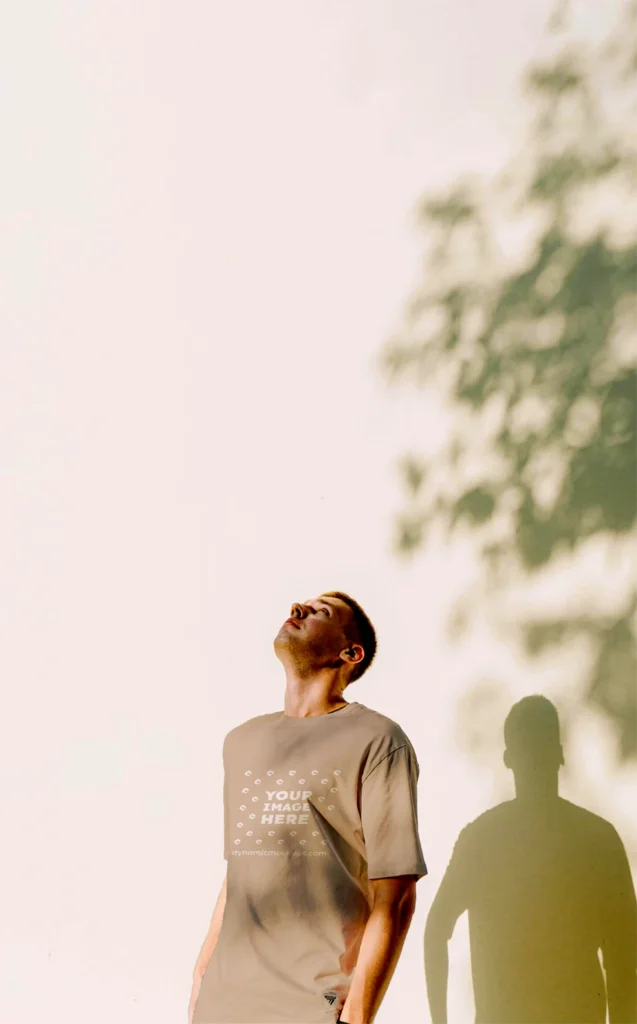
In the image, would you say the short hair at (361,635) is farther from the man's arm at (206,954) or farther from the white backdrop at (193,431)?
the man's arm at (206,954)

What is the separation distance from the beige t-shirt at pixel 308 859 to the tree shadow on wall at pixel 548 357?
0.81 meters

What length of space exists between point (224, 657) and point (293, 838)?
3.97 feet

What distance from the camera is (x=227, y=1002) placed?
7.52ft

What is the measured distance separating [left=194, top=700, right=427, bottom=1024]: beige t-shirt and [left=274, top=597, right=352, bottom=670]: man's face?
0.18m

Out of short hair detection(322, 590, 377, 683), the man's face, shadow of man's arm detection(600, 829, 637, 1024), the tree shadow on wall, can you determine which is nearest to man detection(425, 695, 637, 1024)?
shadow of man's arm detection(600, 829, 637, 1024)

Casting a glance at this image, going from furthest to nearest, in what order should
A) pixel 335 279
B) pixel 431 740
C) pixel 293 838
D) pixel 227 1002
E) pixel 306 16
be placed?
pixel 306 16, pixel 335 279, pixel 431 740, pixel 293 838, pixel 227 1002

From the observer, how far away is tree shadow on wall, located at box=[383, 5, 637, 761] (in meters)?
3.08

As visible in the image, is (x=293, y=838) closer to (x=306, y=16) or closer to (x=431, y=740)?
(x=431, y=740)

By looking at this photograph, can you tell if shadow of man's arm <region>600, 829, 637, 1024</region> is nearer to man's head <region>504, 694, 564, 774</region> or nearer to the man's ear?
man's head <region>504, 694, 564, 774</region>

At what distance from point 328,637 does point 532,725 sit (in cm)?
69

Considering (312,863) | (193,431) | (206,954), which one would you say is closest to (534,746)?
(312,863)

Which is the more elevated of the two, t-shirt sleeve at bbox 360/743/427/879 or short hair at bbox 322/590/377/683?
short hair at bbox 322/590/377/683

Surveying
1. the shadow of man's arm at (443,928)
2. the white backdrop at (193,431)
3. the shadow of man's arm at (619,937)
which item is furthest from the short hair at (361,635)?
the shadow of man's arm at (619,937)

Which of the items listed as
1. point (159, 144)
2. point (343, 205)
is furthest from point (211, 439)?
point (159, 144)
